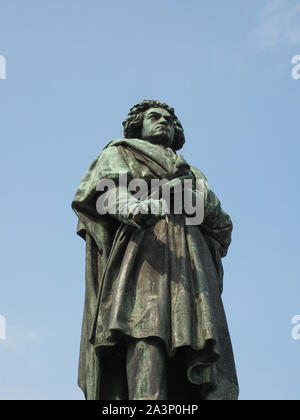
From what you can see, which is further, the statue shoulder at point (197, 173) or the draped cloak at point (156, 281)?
the statue shoulder at point (197, 173)

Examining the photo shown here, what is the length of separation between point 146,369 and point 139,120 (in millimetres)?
4357

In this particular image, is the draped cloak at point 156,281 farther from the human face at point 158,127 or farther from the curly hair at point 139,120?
the curly hair at point 139,120

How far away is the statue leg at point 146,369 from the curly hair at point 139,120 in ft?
12.7

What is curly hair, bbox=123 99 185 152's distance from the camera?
15.1m

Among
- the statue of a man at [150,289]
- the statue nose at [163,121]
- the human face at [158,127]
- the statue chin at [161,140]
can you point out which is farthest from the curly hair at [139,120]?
the statue of a man at [150,289]

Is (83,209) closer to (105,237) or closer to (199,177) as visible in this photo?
(105,237)

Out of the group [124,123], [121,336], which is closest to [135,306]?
[121,336]

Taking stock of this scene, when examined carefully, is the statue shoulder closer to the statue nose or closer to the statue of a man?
the statue of a man

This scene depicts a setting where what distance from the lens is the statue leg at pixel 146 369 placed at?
12.0 metres

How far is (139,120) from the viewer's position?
49.4ft

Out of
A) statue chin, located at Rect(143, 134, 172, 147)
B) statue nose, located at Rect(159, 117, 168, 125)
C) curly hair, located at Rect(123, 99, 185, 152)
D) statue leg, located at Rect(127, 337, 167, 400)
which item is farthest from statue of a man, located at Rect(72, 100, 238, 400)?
curly hair, located at Rect(123, 99, 185, 152)

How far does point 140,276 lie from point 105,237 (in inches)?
35.2

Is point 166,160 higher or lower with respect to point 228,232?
higher

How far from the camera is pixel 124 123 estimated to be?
49.8ft
